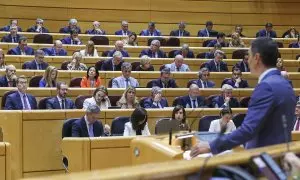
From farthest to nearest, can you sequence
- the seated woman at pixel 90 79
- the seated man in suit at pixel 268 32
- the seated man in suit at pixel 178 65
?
the seated man in suit at pixel 268 32 < the seated man in suit at pixel 178 65 < the seated woman at pixel 90 79

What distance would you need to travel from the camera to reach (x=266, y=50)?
7.74ft

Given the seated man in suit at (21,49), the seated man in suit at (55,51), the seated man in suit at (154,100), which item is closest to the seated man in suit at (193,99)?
the seated man in suit at (154,100)

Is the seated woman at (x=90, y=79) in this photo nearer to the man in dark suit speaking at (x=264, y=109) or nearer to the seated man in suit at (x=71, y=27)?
the seated man in suit at (x=71, y=27)

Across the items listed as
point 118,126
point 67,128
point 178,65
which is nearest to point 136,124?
point 118,126

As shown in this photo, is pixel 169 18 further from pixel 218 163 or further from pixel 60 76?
pixel 218 163

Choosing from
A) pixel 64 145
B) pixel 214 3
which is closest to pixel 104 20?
pixel 214 3

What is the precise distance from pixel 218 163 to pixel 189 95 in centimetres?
542

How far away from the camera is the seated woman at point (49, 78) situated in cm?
700

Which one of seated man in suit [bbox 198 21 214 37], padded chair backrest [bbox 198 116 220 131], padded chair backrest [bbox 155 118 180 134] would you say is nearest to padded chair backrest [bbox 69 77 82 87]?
padded chair backrest [bbox 198 116 220 131]

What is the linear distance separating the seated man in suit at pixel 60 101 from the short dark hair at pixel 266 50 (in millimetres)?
4156

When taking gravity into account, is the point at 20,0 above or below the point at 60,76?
above

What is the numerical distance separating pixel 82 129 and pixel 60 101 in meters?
1.28

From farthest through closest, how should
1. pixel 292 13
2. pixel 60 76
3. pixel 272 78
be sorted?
1. pixel 292 13
2. pixel 60 76
3. pixel 272 78

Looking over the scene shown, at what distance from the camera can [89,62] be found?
8656 mm
